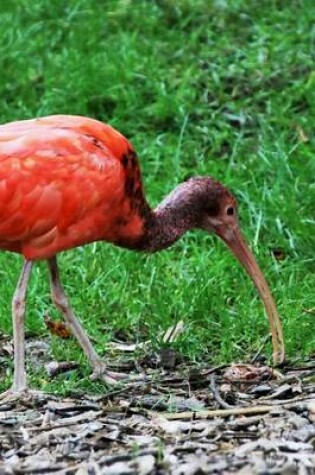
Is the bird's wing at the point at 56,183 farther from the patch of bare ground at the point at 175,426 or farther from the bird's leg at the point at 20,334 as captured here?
the patch of bare ground at the point at 175,426

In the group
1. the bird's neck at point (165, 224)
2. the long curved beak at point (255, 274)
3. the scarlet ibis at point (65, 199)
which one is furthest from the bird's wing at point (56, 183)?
the long curved beak at point (255, 274)

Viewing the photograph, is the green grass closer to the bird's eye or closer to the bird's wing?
the bird's eye

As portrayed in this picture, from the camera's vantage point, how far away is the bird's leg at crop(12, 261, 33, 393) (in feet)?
22.0

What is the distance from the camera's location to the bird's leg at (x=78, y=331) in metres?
7.11

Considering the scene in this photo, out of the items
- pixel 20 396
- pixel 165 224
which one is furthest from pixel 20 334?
pixel 165 224

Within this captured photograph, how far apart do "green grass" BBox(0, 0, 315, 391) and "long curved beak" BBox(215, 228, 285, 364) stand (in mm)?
252

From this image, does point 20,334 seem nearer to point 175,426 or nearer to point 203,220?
point 175,426

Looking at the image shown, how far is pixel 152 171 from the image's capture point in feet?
33.3

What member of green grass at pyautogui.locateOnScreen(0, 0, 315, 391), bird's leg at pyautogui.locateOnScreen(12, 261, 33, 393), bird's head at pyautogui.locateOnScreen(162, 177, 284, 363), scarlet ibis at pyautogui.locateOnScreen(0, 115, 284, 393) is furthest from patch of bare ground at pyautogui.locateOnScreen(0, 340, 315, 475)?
bird's head at pyautogui.locateOnScreen(162, 177, 284, 363)

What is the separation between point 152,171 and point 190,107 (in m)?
0.93

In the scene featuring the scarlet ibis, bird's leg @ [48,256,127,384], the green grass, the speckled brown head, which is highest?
the scarlet ibis

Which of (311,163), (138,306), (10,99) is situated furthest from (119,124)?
(138,306)

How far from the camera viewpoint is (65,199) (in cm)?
672

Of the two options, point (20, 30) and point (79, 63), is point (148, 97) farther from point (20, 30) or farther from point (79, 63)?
point (20, 30)
